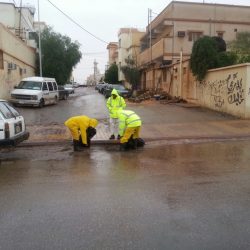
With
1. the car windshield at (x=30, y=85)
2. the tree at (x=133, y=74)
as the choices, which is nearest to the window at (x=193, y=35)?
the tree at (x=133, y=74)

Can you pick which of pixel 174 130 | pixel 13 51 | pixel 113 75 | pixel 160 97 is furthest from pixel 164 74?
pixel 113 75

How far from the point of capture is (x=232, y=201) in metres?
5.61

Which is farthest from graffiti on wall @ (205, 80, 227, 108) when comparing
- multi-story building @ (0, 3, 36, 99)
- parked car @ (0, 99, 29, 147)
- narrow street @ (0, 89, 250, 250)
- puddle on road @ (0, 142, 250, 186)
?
multi-story building @ (0, 3, 36, 99)

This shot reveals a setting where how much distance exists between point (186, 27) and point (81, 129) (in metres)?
27.9

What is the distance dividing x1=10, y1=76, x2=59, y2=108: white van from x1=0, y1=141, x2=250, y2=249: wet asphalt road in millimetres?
15246

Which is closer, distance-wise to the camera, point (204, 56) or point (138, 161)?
point (138, 161)

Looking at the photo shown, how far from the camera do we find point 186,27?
35.9 meters

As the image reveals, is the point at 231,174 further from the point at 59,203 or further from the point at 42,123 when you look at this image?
the point at 42,123

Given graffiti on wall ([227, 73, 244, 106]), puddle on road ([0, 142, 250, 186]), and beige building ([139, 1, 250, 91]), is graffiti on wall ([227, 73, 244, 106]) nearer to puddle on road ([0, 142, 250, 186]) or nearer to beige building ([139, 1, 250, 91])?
puddle on road ([0, 142, 250, 186])

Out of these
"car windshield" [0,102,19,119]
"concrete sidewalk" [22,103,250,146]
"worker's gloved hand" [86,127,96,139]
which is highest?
→ "car windshield" [0,102,19,119]

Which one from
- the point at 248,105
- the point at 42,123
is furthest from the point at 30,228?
the point at 248,105

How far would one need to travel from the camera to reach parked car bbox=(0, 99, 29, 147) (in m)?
8.75

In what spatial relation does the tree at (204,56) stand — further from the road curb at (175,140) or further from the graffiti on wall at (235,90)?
the road curb at (175,140)

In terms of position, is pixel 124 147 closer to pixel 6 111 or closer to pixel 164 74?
pixel 6 111
